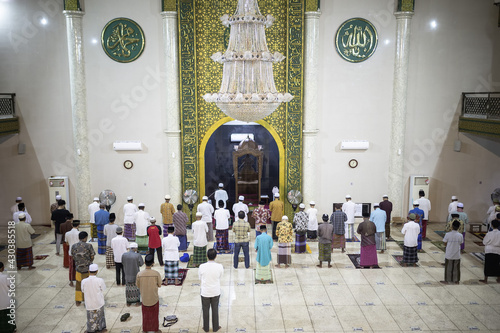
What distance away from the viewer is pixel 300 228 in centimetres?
987

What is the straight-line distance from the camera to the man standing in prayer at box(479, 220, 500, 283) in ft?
27.2

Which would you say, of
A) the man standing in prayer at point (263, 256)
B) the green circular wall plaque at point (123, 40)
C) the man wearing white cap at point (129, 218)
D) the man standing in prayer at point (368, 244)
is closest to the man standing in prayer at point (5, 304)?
the man wearing white cap at point (129, 218)

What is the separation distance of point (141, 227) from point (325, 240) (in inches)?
150

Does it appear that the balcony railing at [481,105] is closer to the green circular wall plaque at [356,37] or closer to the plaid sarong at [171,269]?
the green circular wall plaque at [356,37]

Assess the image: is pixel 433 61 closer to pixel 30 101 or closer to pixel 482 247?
pixel 482 247

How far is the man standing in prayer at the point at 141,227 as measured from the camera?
31.4 feet

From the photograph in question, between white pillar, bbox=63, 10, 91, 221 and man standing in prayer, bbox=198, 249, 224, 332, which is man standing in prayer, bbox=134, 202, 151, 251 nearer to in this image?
white pillar, bbox=63, 10, 91, 221

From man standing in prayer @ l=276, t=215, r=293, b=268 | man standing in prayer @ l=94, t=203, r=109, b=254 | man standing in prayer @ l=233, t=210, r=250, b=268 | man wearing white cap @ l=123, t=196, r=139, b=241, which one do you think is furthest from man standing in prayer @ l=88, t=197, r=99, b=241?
man standing in prayer @ l=276, t=215, r=293, b=268

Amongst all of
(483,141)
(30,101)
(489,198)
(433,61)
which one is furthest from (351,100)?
(30,101)

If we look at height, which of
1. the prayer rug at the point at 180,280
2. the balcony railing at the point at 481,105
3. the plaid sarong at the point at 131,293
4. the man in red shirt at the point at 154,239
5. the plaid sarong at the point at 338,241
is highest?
the balcony railing at the point at 481,105

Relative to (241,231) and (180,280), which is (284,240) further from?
(180,280)

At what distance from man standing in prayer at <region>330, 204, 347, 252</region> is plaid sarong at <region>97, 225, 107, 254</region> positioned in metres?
4.92

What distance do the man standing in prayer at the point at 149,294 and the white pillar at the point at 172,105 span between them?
528 centimetres

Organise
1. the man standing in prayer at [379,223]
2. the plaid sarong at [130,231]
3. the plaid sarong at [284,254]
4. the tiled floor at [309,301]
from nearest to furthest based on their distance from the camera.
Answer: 1. the tiled floor at [309,301]
2. the plaid sarong at [284,254]
3. the man standing in prayer at [379,223]
4. the plaid sarong at [130,231]
